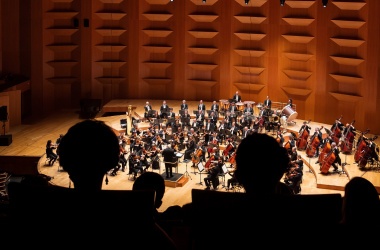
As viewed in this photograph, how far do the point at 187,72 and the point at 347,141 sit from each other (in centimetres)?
792

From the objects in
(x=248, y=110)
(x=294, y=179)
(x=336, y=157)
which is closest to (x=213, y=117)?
(x=248, y=110)

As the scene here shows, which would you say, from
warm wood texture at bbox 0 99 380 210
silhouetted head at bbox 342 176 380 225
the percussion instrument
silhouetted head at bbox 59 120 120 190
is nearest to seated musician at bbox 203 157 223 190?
warm wood texture at bbox 0 99 380 210

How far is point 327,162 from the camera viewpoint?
12.6 m

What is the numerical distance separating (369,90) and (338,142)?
3006 mm

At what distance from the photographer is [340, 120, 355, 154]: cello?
45.5ft

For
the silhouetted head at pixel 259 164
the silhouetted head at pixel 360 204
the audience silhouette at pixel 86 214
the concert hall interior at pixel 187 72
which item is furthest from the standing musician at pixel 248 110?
the audience silhouette at pixel 86 214

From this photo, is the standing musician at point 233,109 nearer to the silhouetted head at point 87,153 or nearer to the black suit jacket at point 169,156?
the black suit jacket at point 169,156

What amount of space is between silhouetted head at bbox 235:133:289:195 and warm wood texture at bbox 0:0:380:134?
1592 centimetres

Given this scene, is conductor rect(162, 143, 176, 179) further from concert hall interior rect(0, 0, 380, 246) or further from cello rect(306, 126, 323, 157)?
cello rect(306, 126, 323, 157)

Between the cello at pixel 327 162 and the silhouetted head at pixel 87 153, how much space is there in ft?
37.5

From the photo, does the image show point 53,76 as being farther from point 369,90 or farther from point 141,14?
point 369,90

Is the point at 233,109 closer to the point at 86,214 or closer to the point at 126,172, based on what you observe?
the point at 126,172

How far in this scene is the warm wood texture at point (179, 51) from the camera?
17.6m

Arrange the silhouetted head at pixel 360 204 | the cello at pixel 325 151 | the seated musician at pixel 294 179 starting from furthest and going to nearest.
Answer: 1. the cello at pixel 325 151
2. the seated musician at pixel 294 179
3. the silhouetted head at pixel 360 204
